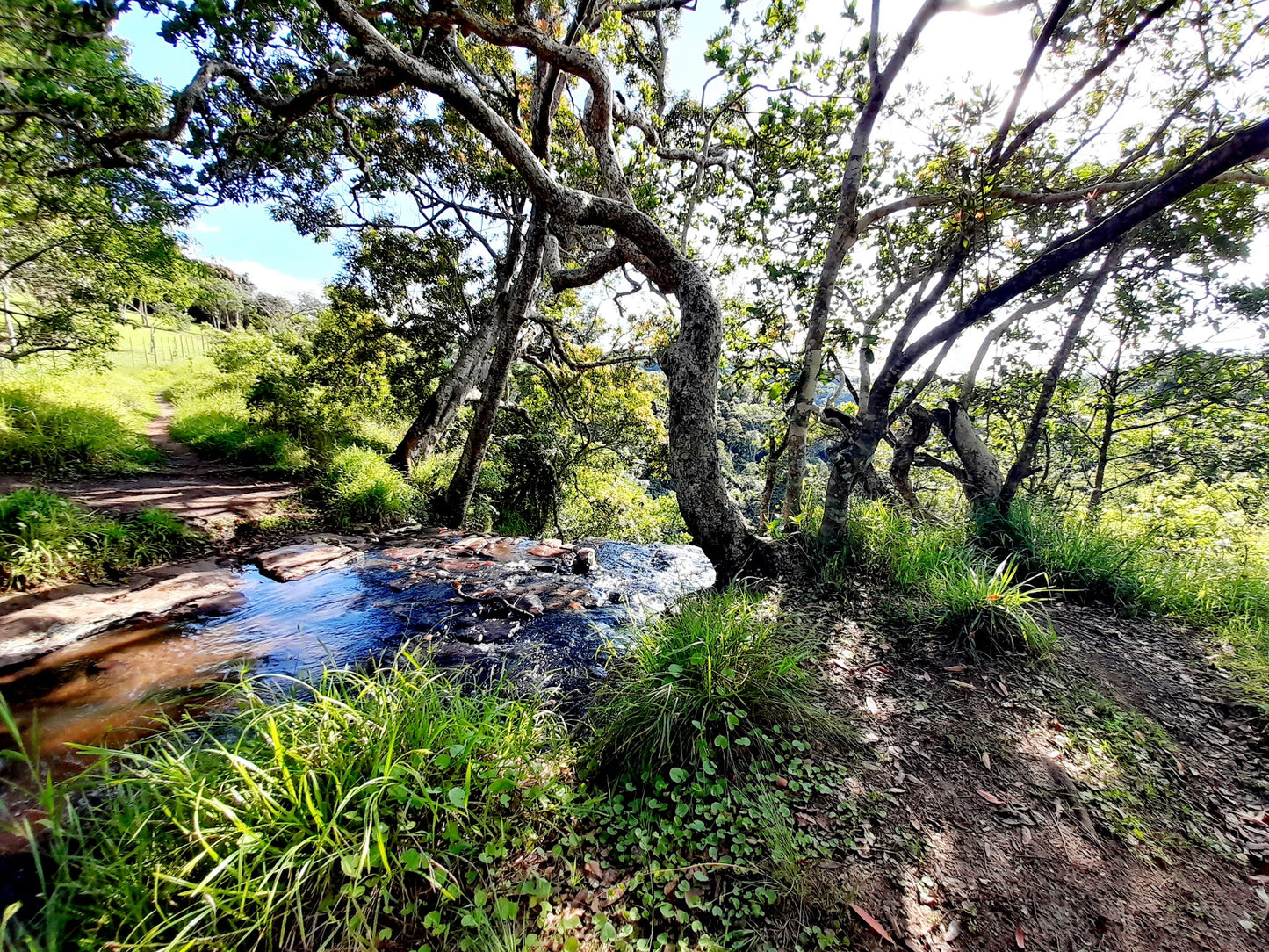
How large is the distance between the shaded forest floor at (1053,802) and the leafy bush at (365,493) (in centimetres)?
678

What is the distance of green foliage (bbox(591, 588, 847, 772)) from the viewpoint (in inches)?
87.7

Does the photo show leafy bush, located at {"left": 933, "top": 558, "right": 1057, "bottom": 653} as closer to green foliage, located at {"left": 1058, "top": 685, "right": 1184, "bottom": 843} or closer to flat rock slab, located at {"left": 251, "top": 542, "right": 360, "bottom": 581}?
green foliage, located at {"left": 1058, "top": 685, "right": 1184, "bottom": 843}

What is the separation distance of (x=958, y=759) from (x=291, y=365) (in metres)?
11.4

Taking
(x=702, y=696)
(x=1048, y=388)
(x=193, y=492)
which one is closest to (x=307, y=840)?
(x=702, y=696)

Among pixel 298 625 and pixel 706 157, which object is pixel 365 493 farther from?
pixel 706 157

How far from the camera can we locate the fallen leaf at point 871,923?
1494mm

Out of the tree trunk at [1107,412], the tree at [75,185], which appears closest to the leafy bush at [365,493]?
the tree at [75,185]

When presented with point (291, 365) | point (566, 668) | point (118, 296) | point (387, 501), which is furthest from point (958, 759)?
point (118, 296)

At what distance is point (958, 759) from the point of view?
2.28 meters

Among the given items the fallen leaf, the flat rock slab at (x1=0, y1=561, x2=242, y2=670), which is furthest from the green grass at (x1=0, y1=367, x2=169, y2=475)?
the fallen leaf

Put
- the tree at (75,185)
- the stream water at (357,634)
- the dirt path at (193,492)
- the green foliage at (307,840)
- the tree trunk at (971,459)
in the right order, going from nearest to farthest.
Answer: the green foliage at (307,840), the stream water at (357,634), the tree at (75,185), the dirt path at (193,492), the tree trunk at (971,459)

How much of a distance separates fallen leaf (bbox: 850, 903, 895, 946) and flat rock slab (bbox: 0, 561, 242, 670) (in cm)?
508

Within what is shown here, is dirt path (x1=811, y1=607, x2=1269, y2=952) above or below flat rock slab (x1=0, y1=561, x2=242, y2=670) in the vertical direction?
above

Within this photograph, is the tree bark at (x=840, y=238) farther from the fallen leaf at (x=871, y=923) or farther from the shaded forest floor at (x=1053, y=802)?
the fallen leaf at (x=871, y=923)
